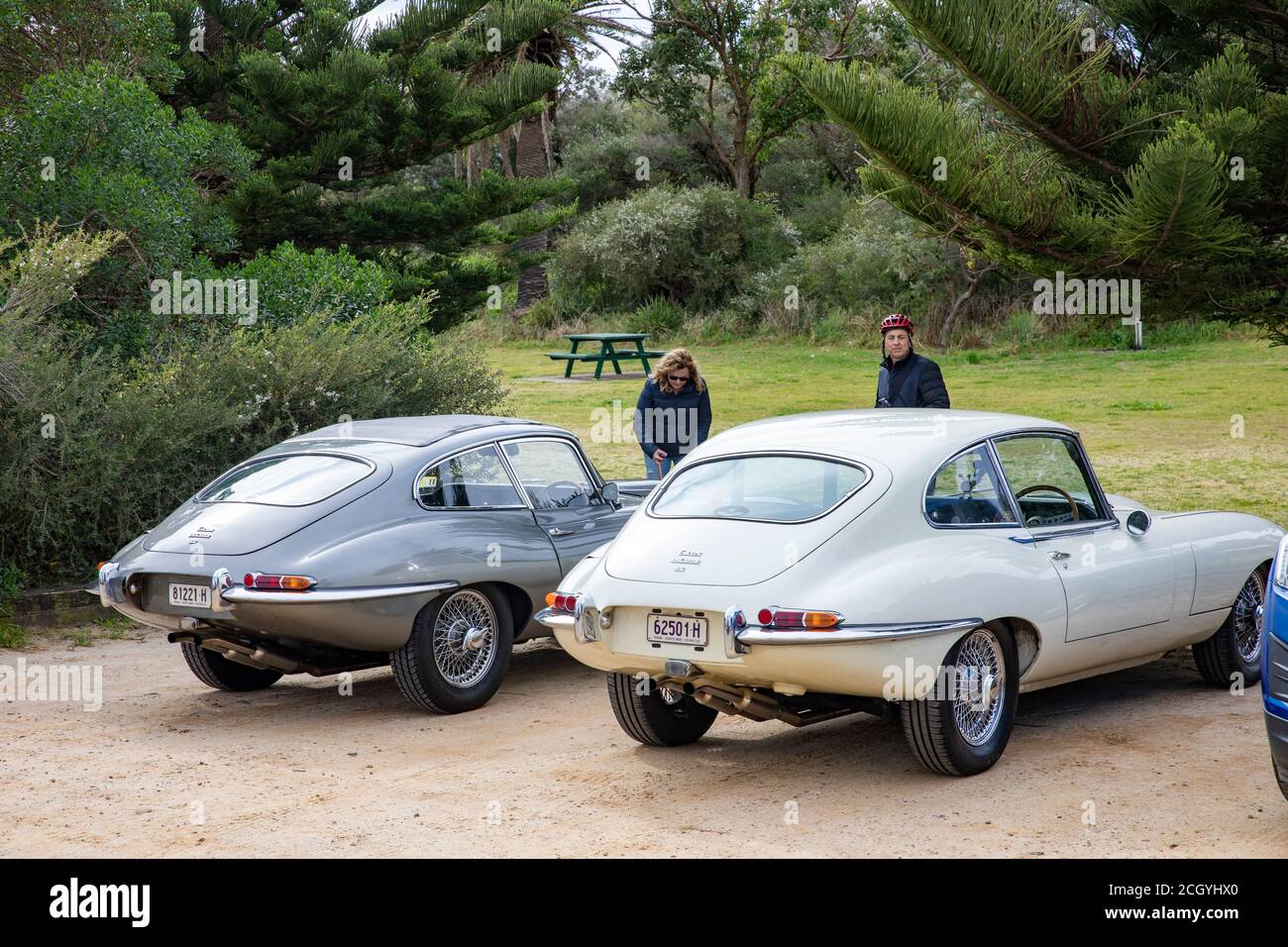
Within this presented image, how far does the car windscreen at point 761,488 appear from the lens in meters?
6.25

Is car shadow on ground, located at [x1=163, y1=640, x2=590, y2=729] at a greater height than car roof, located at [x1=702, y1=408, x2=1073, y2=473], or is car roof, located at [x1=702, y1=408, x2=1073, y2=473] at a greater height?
car roof, located at [x1=702, y1=408, x2=1073, y2=473]

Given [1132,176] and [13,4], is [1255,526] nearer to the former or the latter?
[1132,176]

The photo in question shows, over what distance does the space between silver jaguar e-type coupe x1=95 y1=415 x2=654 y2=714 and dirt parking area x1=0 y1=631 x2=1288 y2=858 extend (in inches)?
13.3

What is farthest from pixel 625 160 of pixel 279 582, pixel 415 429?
pixel 279 582

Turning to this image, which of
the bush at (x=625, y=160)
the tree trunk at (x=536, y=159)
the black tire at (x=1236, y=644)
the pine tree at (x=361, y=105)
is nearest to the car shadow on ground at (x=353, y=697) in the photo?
the black tire at (x=1236, y=644)

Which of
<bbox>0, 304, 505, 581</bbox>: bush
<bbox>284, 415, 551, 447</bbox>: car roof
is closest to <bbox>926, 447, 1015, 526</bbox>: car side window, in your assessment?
<bbox>284, 415, 551, 447</bbox>: car roof

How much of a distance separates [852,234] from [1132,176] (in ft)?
99.1

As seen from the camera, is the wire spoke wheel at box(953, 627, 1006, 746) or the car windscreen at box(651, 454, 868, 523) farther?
the car windscreen at box(651, 454, 868, 523)

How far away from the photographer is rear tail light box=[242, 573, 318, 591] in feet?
23.6

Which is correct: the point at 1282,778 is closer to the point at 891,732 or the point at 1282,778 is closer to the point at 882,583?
the point at 882,583

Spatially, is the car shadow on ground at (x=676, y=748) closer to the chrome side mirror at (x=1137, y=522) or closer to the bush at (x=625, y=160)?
the chrome side mirror at (x=1137, y=522)

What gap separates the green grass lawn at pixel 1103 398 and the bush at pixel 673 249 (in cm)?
455

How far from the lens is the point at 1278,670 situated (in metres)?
5.07

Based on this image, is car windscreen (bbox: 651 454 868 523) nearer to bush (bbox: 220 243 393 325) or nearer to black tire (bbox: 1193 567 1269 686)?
black tire (bbox: 1193 567 1269 686)
